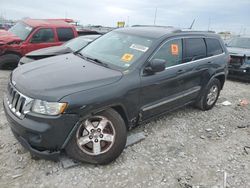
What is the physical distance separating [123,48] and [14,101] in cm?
181

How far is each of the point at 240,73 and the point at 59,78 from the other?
24.0ft

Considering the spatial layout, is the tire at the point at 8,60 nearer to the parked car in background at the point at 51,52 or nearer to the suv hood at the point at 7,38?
the suv hood at the point at 7,38

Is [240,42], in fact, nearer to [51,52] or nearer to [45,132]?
[51,52]

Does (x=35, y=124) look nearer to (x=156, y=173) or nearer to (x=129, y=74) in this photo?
(x=129, y=74)

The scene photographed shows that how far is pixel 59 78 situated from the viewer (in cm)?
286

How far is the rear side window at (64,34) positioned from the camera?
791cm

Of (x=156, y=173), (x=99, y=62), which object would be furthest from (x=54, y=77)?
(x=156, y=173)

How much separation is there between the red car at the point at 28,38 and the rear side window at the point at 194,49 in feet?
16.8

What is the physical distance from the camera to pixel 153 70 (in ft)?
10.7

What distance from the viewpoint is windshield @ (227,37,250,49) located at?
30.4 feet

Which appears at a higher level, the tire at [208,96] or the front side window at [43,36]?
the front side window at [43,36]

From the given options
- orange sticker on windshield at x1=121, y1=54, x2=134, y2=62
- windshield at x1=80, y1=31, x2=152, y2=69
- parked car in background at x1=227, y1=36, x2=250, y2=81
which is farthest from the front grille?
parked car in background at x1=227, y1=36, x2=250, y2=81

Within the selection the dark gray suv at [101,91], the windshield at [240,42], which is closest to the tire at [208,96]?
the dark gray suv at [101,91]

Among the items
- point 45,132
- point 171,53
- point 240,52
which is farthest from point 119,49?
point 240,52
